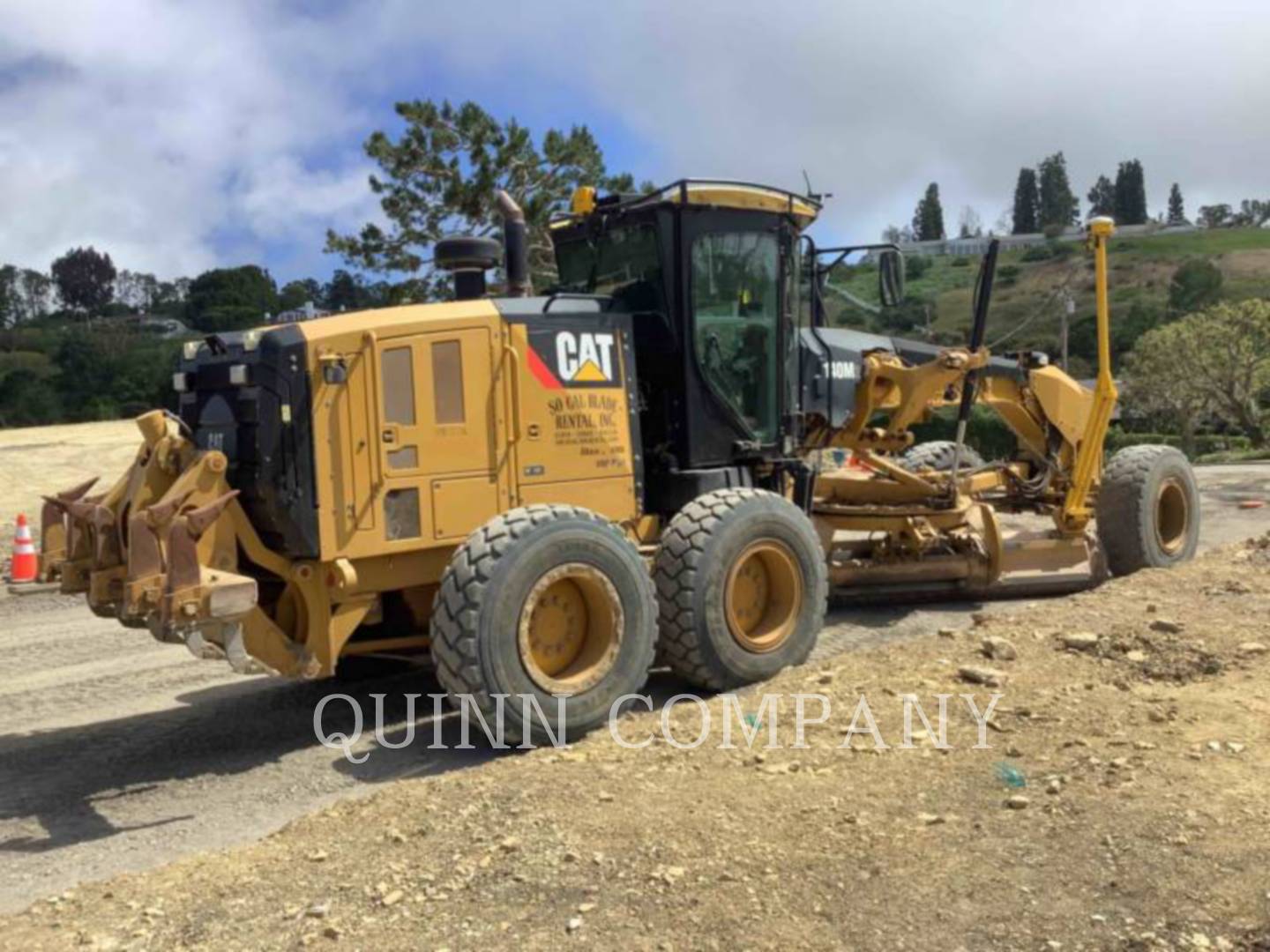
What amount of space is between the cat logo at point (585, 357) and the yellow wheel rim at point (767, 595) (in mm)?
1339

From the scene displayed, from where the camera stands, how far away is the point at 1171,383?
42156 mm

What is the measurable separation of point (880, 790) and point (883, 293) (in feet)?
14.7

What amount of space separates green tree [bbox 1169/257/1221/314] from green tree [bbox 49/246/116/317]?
7990 cm

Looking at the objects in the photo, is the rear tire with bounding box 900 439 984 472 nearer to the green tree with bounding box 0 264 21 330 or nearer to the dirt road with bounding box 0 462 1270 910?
the dirt road with bounding box 0 462 1270 910

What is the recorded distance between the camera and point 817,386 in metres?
8.55

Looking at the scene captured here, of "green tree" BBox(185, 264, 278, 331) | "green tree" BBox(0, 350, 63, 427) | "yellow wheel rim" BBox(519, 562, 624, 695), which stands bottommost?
"yellow wheel rim" BBox(519, 562, 624, 695)

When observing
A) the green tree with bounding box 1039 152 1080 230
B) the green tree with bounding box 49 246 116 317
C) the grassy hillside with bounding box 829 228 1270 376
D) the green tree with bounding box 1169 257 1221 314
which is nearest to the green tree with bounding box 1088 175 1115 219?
the green tree with bounding box 1039 152 1080 230

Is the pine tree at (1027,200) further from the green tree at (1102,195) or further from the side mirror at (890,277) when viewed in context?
the side mirror at (890,277)

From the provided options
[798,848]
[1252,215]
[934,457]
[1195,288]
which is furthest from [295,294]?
[1252,215]

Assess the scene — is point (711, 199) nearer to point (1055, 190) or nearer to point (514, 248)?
point (514, 248)

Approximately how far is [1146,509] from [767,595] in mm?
4463

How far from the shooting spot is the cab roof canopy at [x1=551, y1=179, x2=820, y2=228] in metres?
7.21

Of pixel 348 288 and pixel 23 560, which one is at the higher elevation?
pixel 348 288

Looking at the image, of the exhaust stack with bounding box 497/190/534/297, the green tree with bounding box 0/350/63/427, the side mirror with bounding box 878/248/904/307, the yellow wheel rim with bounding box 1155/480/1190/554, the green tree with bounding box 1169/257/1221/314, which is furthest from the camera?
the green tree with bounding box 1169/257/1221/314
